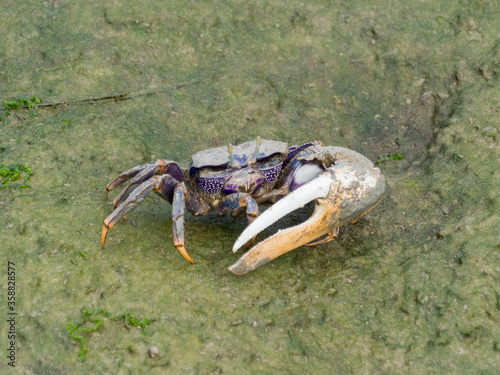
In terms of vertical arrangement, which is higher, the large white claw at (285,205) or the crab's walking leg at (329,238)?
the large white claw at (285,205)

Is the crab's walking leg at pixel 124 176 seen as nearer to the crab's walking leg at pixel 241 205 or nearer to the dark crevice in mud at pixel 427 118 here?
the crab's walking leg at pixel 241 205

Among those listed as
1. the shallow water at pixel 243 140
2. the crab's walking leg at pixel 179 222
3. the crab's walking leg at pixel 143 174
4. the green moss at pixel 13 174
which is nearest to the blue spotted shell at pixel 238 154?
the crab's walking leg at pixel 143 174

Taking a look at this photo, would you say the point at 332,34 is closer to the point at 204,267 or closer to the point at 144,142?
the point at 144,142

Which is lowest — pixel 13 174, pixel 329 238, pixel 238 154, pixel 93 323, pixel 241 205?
pixel 13 174

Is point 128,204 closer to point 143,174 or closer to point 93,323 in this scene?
point 143,174

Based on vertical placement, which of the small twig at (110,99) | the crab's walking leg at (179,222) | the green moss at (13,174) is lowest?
the green moss at (13,174)

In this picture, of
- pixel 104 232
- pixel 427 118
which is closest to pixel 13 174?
pixel 104 232

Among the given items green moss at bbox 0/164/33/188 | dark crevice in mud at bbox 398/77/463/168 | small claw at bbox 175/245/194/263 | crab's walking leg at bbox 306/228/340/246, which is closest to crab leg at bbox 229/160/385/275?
crab's walking leg at bbox 306/228/340/246

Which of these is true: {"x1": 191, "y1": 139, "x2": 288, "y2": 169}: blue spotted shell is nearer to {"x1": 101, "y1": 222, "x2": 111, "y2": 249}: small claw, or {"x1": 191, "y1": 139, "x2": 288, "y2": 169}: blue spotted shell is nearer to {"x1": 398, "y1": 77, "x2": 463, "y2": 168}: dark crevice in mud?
{"x1": 101, "y1": 222, "x2": 111, "y2": 249}: small claw
